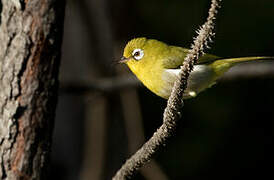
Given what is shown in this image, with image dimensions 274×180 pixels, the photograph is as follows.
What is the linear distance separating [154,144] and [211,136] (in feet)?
12.2

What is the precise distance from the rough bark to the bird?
26.9 inches

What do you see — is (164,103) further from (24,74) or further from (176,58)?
(24,74)

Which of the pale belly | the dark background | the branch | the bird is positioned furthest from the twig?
the branch

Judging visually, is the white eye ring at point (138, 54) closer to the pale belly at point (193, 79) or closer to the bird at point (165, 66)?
the bird at point (165, 66)

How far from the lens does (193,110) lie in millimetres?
5984

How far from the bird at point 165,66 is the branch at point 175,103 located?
0.69 meters

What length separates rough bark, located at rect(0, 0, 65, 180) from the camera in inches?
103

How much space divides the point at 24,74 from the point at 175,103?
927mm

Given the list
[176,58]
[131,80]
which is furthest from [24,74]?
[131,80]

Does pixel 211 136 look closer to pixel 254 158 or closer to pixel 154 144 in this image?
pixel 254 158

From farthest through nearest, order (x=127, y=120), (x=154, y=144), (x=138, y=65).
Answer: (x=127, y=120)
(x=138, y=65)
(x=154, y=144)

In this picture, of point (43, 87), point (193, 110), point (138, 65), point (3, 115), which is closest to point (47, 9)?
point (43, 87)

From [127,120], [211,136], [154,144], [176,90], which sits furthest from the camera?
[211,136]

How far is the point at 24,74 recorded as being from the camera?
2.62m
